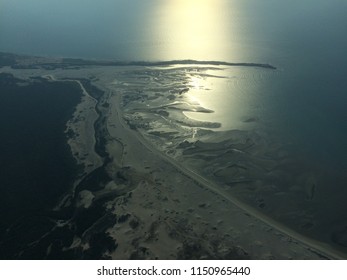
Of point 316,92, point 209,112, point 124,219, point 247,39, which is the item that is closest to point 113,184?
point 124,219

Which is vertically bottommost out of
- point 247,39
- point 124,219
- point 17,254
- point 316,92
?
point 17,254

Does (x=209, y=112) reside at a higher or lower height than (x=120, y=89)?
lower

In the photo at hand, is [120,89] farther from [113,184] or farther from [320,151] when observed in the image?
[320,151]

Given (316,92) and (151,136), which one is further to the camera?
(316,92)

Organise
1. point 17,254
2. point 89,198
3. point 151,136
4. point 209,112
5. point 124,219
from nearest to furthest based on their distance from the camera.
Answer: point 17,254
point 124,219
point 89,198
point 151,136
point 209,112

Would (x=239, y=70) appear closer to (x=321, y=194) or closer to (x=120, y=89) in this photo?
(x=120, y=89)

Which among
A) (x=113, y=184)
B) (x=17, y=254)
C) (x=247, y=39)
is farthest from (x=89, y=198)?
(x=247, y=39)

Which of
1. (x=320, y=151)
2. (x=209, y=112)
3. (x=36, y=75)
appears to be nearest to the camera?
(x=320, y=151)
